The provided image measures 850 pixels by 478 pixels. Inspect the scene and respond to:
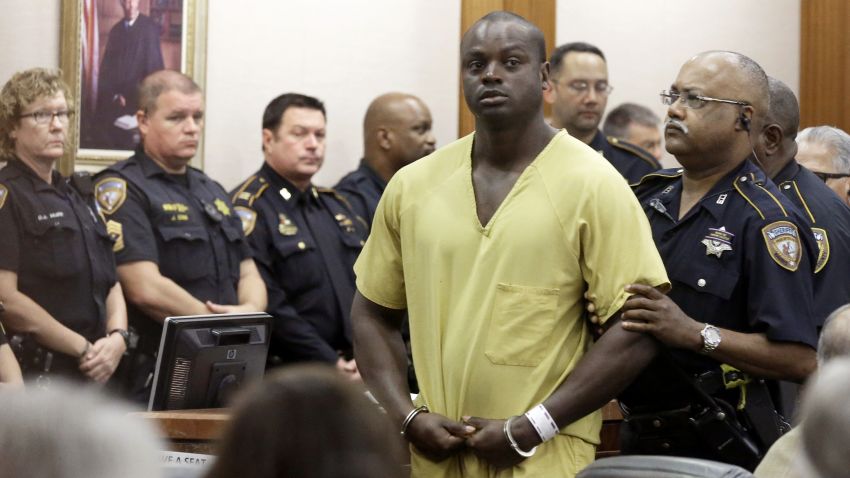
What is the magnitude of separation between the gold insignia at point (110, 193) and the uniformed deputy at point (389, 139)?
133cm

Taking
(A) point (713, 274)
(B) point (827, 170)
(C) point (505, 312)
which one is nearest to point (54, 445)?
(C) point (505, 312)

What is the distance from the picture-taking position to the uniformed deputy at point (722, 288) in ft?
9.98

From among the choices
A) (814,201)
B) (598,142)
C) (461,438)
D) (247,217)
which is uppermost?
(598,142)

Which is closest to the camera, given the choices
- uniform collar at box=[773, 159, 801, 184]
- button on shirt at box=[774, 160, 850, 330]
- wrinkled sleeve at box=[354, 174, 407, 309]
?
wrinkled sleeve at box=[354, 174, 407, 309]

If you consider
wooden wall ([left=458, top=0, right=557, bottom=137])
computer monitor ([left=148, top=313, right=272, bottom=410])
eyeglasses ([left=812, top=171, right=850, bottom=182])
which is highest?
wooden wall ([left=458, top=0, right=557, bottom=137])

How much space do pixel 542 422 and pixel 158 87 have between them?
2882mm

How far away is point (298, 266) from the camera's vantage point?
522cm

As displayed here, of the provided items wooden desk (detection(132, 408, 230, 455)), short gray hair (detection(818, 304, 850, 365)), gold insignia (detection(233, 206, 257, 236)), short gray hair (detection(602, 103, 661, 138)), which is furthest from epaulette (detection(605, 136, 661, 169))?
short gray hair (detection(818, 304, 850, 365))

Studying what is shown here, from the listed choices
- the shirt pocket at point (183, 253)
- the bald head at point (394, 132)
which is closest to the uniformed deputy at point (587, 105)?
the bald head at point (394, 132)

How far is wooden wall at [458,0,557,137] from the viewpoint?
6.57m

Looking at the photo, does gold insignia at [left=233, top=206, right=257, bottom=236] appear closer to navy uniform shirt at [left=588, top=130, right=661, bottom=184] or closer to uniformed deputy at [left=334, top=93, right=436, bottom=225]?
uniformed deputy at [left=334, top=93, right=436, bottom=225]

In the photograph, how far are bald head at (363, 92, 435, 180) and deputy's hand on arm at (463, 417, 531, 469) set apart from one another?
332 centimetres

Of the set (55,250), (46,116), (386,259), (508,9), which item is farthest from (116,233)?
(508,9)

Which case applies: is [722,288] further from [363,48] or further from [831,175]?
[363,48]
